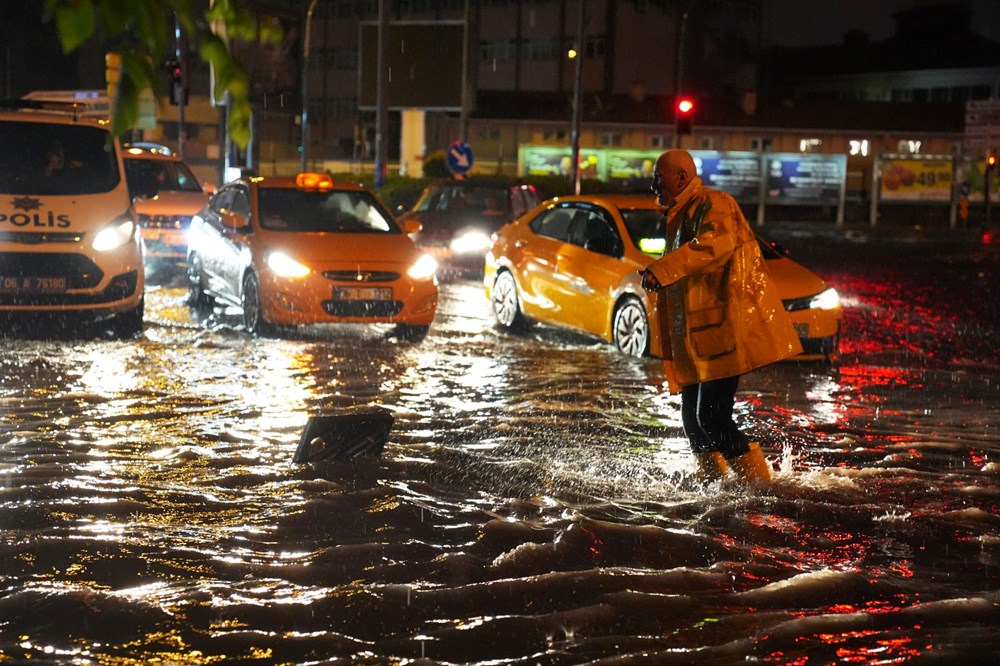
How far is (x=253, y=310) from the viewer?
14430 millimetres

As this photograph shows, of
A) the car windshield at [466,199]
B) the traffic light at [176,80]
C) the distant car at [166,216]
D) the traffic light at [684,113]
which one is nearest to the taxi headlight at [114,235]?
the distant car at [166,216]

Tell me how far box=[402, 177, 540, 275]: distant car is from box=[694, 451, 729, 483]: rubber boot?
601 inches

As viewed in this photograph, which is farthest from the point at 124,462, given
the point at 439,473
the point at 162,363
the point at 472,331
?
the point at 472,331

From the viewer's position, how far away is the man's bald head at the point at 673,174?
7.39m

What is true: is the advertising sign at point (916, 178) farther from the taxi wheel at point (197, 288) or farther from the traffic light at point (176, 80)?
the taxi wheel at point (197, 288)

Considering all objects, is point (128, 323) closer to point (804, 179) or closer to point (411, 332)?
point (411, 332)

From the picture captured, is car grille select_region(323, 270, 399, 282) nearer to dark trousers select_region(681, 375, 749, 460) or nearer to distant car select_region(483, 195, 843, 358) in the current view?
distant car select_region(483, 195, 843, 358)

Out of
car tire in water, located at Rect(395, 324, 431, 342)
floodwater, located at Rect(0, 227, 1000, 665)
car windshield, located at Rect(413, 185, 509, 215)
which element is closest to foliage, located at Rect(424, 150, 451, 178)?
car windshield, located at Rect(413, 185, 509, 215)

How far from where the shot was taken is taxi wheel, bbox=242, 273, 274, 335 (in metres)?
14.2

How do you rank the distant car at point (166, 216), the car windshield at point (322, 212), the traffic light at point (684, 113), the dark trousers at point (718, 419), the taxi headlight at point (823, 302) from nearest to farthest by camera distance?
1. the dark trousers at point (718, 419)
2. the taxi headlight at point (823, 302)
3. the car windshield at point (322, 212)
4. the distant car at point (166, 216)
5. the traffic light at point (684, 113)

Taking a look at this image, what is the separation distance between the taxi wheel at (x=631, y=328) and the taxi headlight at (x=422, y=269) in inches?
78.2

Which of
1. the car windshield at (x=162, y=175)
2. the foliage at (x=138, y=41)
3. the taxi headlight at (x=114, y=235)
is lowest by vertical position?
the taxi headlight at (x=114, y=235)

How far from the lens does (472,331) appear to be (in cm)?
1541

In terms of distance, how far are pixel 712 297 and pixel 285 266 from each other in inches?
292
